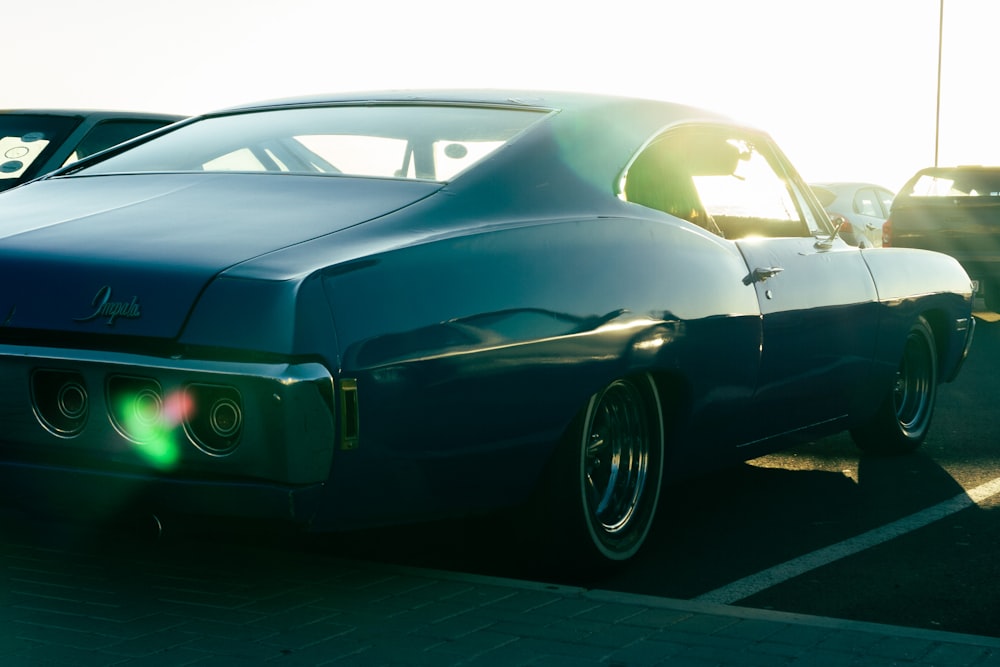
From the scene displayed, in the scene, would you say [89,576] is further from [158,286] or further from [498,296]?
[498,296]

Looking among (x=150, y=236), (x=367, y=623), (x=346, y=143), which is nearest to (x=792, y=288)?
(x=346, y=143)

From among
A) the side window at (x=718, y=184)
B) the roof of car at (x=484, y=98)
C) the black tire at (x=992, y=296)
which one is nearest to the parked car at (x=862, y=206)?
the black tire at (x=992, y=296)

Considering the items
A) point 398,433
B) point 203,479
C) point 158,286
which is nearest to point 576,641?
point 398,433

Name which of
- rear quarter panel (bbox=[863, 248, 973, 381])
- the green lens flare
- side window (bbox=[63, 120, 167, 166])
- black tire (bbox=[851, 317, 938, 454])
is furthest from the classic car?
side window (bbox=[63, 120, 167, 166])

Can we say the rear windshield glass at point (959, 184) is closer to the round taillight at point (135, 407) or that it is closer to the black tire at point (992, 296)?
the black tire at point (992, 296)

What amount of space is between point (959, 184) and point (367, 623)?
1287cm

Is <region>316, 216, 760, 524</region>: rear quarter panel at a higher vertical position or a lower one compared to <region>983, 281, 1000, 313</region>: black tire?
higher

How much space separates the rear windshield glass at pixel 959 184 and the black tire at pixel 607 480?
11.4 metres

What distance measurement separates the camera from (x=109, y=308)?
11.3 feet

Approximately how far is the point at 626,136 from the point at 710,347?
2.46 ft

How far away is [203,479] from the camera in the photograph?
11.2 ft

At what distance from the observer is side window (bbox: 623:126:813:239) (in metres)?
4.88

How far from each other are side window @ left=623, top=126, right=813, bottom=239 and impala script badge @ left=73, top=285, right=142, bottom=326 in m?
1.77

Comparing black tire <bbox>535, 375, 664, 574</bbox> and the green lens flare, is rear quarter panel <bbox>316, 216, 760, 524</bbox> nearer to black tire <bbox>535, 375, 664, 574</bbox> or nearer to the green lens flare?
black tire <bbox>535, 375, 664, 574</bbox>
